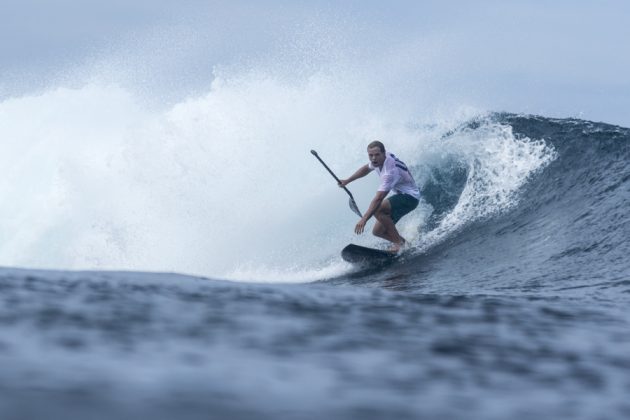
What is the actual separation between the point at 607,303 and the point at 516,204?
6780mm

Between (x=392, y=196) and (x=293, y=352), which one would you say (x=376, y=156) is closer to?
(x=392, y=196)

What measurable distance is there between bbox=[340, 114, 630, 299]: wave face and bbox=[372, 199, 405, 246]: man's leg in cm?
42

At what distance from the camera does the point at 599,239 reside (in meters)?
9.97

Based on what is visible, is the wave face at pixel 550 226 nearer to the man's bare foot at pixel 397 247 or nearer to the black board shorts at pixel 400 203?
the man's bare foot at pixel 397 247

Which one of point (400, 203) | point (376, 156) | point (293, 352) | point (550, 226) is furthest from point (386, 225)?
point (293, 352)

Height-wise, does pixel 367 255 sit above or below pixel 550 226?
below

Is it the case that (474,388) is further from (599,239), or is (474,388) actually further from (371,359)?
(599,239)

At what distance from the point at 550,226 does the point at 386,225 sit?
2065 mm

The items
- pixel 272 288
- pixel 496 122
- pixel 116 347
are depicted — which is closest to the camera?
pixel 116 347

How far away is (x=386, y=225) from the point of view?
11258 mm

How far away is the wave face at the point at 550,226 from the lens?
8.58m

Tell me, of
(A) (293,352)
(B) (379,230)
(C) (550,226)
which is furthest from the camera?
(B) (379,230)

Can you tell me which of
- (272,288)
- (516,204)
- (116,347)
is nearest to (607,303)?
(272,288)

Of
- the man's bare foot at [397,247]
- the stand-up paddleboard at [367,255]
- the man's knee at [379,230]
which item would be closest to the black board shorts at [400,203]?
the man's knee at [379,230]
